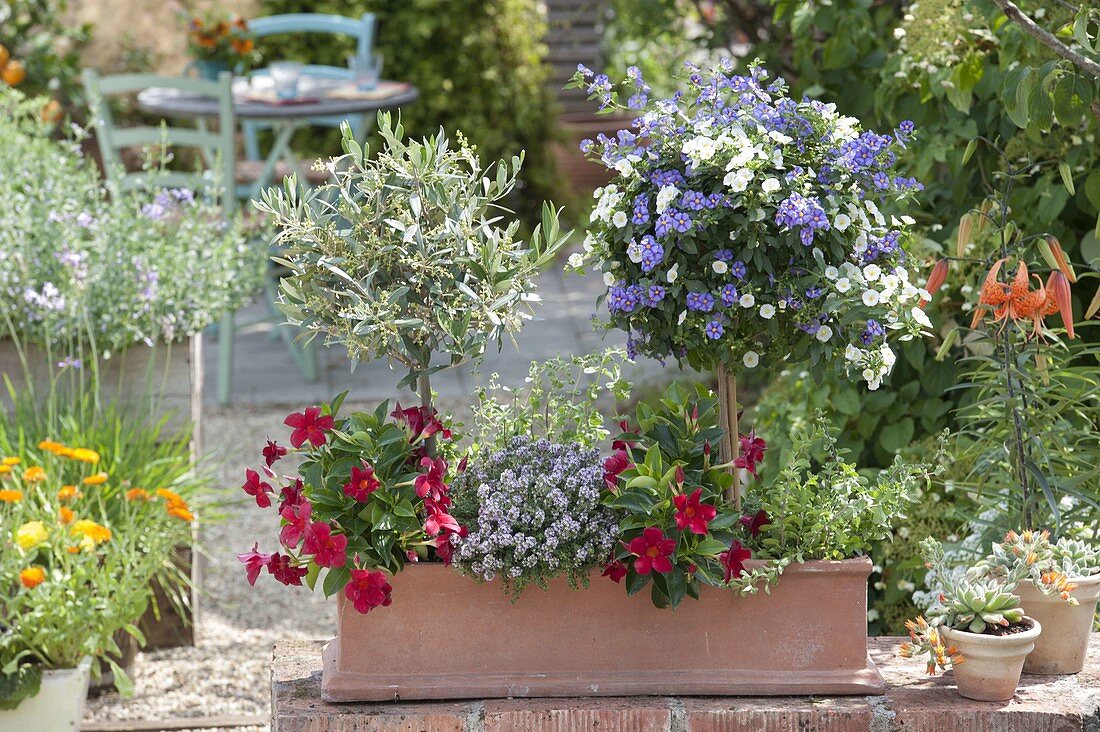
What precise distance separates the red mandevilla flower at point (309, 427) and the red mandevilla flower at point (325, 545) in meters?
0.12

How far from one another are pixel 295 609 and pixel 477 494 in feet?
5.76

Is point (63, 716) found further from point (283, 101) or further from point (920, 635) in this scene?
point (283, 101)

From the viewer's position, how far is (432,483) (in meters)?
1.58

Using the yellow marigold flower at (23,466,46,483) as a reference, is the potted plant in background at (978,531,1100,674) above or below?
above

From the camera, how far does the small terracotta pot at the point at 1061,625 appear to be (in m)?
1.67

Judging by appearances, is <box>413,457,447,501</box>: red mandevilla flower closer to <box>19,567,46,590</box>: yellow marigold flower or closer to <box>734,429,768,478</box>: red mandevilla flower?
<box>734,429,768,478</box>: red mandevilla flower

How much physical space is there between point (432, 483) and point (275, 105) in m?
3.52

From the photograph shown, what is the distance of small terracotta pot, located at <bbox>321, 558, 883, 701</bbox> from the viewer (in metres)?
1.58

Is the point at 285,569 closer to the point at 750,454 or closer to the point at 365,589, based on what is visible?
the point at 365,589

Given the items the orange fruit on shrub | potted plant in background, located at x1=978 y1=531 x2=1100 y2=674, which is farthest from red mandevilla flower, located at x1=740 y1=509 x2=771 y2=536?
the orange fruit on shrub

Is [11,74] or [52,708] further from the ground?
[11,74]

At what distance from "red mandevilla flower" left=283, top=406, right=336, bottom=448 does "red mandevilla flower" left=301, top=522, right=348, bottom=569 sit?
125mm

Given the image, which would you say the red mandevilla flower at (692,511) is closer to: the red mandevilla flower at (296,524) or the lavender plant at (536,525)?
the lavender plant at (536,525)

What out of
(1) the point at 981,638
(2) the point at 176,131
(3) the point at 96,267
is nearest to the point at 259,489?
(1) the point at 981,638
